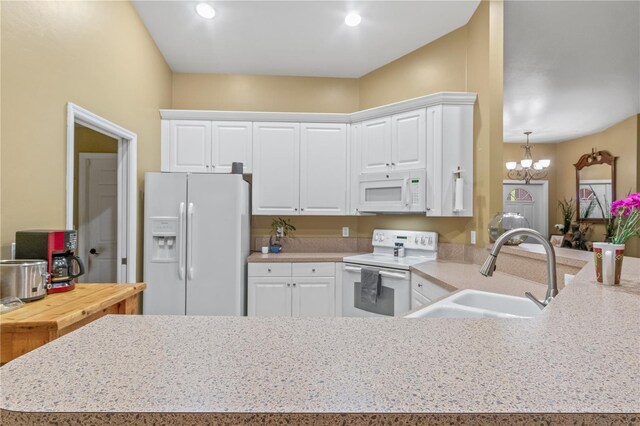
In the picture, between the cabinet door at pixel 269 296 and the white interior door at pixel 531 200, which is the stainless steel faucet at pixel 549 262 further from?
the white interior door at pixel 531 200

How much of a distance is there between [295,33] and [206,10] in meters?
0.80

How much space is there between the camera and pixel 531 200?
7.14 m

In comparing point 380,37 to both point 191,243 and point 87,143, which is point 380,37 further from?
point 87,143

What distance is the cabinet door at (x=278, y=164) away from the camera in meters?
3.54

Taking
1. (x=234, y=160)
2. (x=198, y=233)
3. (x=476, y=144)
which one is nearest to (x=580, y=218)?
(x=476, y=144)

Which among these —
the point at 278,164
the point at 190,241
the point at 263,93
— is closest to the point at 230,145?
the point at 278,164

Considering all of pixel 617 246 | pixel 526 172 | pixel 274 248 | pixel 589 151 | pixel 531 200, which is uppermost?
pixel 589 151

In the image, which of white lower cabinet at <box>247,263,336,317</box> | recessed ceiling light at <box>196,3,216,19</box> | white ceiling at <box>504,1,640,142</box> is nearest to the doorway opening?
white lower cabinet at <box>247,263,336,317</box>

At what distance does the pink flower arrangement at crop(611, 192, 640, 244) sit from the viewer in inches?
45.7

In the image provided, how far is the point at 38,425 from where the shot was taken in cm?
39

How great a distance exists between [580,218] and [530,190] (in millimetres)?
1115

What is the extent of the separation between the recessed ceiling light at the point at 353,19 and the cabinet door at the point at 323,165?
0.98 m

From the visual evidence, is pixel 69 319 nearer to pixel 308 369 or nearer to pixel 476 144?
pixel 308 369

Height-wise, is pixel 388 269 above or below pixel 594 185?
below
